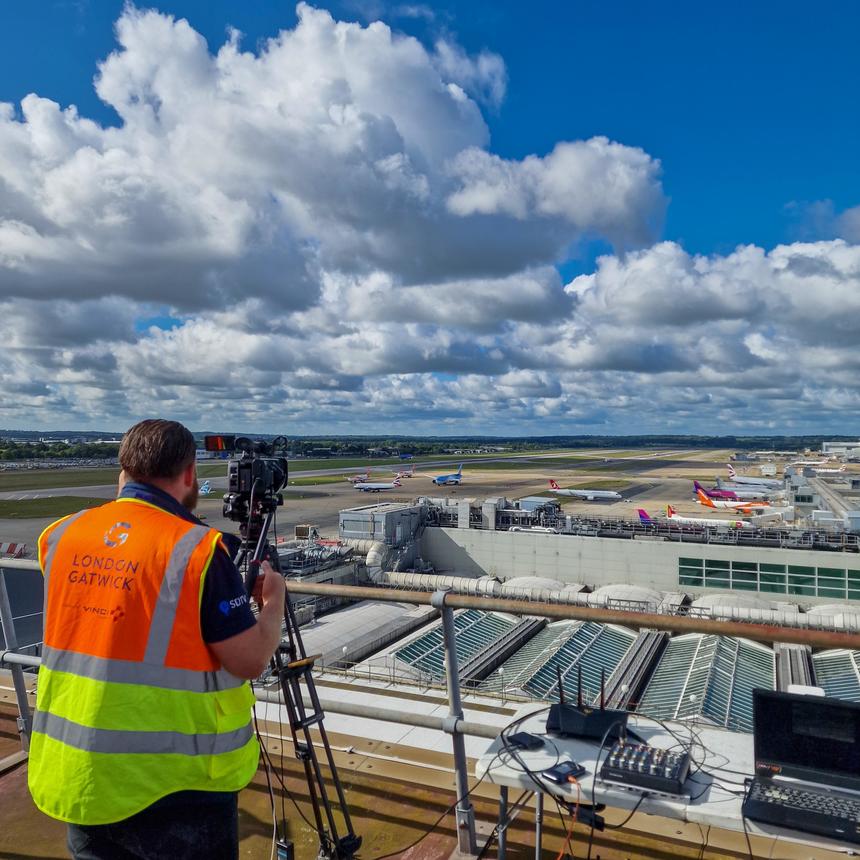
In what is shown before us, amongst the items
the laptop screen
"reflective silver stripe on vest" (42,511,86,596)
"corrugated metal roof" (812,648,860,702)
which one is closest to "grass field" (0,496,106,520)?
"corrugated metal roof" (812,648,860,702)

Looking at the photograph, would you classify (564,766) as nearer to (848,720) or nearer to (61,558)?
(848,720)

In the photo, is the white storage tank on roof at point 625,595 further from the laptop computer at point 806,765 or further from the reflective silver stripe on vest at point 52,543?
the reflective silver stripe on vest at point 52,543

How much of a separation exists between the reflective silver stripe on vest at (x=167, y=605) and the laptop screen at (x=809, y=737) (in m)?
2.79

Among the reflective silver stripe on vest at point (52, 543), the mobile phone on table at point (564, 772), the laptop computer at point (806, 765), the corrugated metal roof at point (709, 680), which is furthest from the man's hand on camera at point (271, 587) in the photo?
the corrugated metal roof at point (709, 680)

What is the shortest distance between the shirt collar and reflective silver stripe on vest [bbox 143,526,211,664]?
0.90 feet

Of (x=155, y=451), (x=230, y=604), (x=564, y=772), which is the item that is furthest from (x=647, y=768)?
(x=155, y=451)

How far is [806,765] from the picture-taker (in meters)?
3.21

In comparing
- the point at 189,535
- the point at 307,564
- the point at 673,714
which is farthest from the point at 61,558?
the point at 307,564

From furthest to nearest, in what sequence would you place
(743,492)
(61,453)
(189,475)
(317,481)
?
1. (61,453)
2. (317,481)
3. (743,492)
4. (189,475)

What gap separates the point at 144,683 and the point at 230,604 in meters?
0.38

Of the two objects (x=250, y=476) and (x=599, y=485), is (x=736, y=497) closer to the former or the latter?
(x=599, y=485)

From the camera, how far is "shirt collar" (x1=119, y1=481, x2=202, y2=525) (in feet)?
8.00

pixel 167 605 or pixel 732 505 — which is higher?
pixel 167 605

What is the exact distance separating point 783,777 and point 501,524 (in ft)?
124
